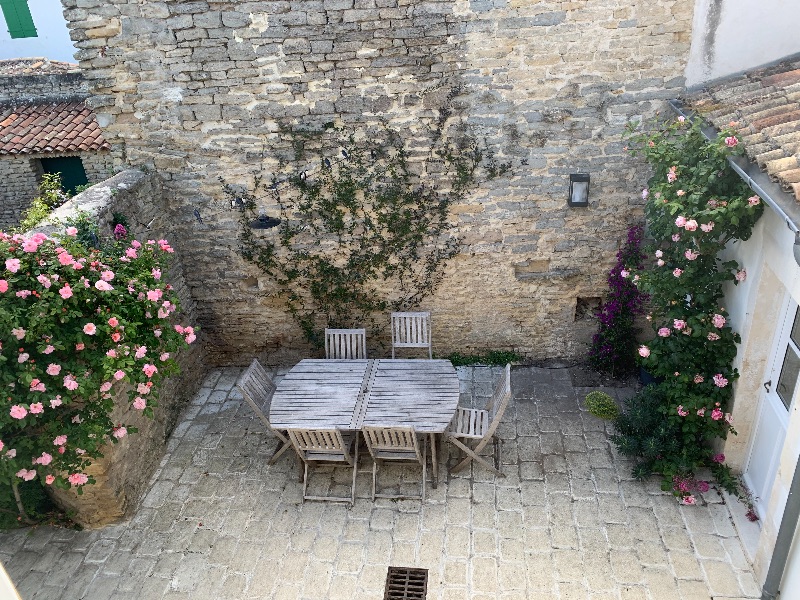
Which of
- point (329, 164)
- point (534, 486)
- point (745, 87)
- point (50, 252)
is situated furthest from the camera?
point (329, 164)

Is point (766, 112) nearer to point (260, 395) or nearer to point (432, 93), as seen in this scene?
point (432, 93)

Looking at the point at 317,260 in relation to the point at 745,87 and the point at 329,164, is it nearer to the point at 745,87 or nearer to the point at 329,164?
the point at 329,164

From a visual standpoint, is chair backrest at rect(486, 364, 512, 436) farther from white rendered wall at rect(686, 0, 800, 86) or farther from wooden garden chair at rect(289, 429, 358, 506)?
white rendered wall at rect(686, 0, 800, 86)

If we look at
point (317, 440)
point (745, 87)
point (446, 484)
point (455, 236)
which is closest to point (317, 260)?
point (455, 236)

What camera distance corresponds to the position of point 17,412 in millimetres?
3781

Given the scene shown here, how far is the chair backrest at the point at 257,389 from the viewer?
5348 millimetres

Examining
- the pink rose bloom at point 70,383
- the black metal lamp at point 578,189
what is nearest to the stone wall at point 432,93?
the black metal lamp at point 578,189

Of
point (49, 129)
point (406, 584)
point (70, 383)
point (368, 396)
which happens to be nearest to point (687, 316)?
point (368, 396)

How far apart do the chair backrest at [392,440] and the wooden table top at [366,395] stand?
10 cm

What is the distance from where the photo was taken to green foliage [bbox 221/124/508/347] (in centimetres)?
584

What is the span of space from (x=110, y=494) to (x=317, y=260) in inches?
114

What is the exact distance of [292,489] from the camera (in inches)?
213

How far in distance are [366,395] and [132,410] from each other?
2.06 metres

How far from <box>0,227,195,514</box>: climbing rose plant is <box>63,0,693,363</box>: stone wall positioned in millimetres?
1805
